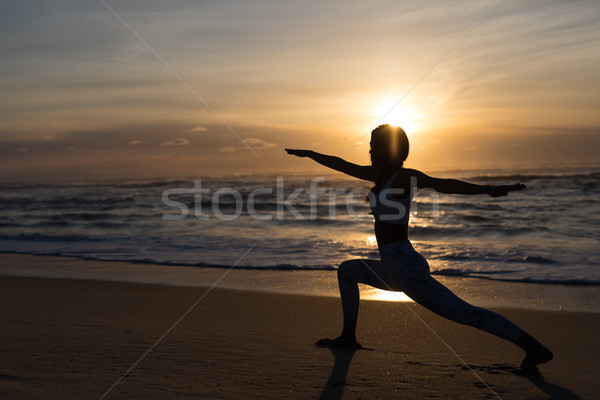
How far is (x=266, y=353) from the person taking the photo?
14.1 ft

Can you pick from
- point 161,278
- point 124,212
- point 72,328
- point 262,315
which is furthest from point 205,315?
point 124,212

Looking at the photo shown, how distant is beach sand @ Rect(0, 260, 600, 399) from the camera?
345 centimetres

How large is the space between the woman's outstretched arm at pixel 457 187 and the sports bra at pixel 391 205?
0.14 m

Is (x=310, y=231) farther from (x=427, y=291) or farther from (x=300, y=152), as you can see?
(x=427, y=291)

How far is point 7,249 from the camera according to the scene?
12633mm

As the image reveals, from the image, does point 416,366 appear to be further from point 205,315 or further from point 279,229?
point 279,229

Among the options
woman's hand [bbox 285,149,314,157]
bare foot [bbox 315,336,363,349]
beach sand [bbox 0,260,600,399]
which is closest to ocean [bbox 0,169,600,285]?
beach sand [bbox 0,260,600,399]

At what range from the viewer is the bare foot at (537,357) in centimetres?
366

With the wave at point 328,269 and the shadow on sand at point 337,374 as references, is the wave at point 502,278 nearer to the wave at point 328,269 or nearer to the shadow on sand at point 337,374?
the wave at point 328,269

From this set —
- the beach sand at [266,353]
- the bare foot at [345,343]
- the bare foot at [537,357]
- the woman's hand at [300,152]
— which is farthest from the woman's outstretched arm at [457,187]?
the bare foot at [345,343]

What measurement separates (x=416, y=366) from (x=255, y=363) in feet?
3.94

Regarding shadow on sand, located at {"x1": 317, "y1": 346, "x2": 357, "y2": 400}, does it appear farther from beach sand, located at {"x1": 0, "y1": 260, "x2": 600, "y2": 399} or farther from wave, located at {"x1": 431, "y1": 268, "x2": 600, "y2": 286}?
wave, located at {"x1": 431, "y1": 268, "x2": 600, "y2": 286}

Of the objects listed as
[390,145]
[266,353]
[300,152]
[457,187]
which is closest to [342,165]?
[300,152]

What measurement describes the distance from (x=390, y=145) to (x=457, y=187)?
554 mm
